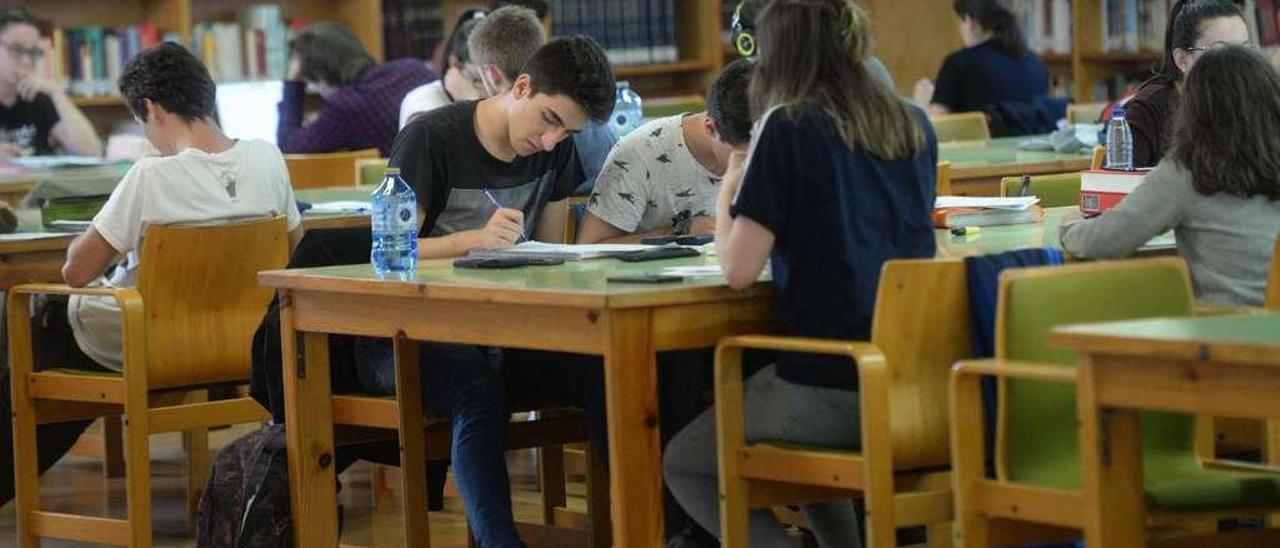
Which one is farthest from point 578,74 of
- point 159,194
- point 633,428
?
point 159,194

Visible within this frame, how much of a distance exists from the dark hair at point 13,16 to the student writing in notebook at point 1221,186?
4.63 m

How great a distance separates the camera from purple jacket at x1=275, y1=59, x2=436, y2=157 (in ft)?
23.7

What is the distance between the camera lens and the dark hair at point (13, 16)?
7.35 metres

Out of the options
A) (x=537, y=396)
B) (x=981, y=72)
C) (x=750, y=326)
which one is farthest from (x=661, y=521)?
(x=981, y=72)

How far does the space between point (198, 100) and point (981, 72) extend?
3.78 meters

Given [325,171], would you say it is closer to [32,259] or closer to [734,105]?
[32,259]

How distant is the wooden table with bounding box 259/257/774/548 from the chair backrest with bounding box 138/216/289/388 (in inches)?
21.3

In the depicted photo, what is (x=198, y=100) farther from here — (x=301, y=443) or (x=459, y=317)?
(x=459, y=317)

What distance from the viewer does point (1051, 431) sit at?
3176mm

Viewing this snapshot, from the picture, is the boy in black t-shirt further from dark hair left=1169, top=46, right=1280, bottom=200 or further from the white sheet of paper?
dark hair left=1169, top=46, right=1280, bottom=200

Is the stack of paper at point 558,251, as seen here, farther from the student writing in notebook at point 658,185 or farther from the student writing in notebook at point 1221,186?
the student writing in notebook at point 1221,186

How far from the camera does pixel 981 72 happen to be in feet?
25.4

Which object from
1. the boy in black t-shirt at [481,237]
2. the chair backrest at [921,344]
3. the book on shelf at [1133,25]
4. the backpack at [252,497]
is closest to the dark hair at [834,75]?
the chair backrest at [921,344]

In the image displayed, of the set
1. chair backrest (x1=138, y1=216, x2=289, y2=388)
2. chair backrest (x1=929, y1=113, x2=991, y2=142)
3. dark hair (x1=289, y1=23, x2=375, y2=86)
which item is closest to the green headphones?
chair backrest (x1=138, y1=216, x2=289, y2=388)
